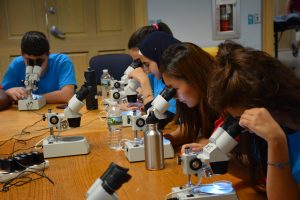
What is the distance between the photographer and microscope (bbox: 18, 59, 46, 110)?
2748 mm

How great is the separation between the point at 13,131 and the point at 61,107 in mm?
583

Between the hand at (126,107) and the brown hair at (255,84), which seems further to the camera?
the hand at (126,107)

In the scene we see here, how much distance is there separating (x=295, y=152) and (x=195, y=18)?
390 cm

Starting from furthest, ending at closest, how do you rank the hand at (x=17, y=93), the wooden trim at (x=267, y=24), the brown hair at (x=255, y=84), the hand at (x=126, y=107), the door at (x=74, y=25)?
the wooden trim at (x=267, y=24) → the door at (x=74, y=25) → the hand at (x=17, y=93) → the hand at (x=126, y=107) → the brown hair at (x=255, y=84)

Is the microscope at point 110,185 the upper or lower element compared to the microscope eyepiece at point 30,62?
lower

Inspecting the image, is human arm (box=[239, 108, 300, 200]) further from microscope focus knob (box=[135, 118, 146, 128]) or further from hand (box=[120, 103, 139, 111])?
hand (box=[120, 103, 139, 111])

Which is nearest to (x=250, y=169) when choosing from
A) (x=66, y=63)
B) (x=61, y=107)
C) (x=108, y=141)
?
(x=108, y=141)

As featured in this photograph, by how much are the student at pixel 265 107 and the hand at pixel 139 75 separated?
127 centimetres

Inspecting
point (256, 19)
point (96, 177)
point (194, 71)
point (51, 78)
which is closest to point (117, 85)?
point (51, 78)

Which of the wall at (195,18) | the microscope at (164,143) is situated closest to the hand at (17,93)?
the microscope at (164,143)

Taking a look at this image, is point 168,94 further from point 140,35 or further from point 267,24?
point 267,24

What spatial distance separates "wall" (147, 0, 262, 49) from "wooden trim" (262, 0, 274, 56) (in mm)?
52

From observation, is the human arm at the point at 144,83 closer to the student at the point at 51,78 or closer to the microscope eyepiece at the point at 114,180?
the student at the point at 51,78

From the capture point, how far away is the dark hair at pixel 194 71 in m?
1.75
